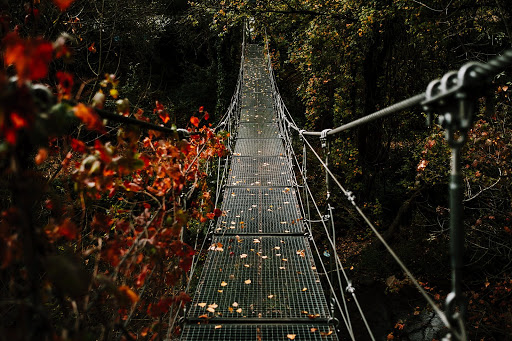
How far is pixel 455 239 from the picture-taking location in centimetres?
72

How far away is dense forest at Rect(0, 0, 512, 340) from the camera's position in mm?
981

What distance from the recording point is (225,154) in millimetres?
2701

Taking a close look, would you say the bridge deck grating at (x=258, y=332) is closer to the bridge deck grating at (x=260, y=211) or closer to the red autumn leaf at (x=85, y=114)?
the bridge deck grating at (x=260, y=211)

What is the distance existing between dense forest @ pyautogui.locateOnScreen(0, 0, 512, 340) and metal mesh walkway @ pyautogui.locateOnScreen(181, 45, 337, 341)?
21cm

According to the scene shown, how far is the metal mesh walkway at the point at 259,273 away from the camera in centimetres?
165

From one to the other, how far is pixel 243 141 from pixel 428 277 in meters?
3.67

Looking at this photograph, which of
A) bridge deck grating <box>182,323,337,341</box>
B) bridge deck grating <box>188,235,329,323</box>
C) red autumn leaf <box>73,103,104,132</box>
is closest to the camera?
red autumn leaf <box>73,103,104,132</box>

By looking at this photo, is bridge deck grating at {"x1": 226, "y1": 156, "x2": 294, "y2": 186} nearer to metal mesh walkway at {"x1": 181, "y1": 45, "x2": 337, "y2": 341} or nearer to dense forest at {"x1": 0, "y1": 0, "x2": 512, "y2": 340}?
metal mesh walkway at {"x1": 181, "y1": 45, "x2": 337, "y2": 341}

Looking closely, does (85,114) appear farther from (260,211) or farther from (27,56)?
(260,211)

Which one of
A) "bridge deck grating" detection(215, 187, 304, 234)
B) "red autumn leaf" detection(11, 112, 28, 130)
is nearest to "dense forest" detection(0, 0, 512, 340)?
"red autumn leaf" detection(11, 112, 28, 130)

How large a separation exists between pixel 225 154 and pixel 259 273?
1.02m

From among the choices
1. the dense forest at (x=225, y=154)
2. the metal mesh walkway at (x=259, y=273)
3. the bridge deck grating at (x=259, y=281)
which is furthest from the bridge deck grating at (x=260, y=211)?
the dense forest at (x=225, y=154)

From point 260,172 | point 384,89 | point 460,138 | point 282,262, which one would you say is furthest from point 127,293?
point 384,89

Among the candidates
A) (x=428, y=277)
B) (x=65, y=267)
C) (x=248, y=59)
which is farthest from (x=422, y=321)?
(x=248, y=59)
